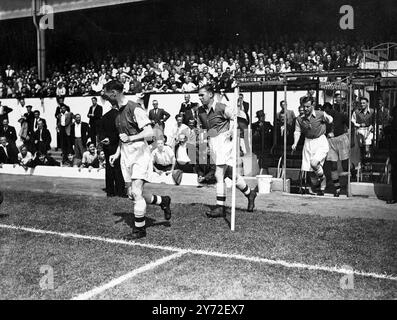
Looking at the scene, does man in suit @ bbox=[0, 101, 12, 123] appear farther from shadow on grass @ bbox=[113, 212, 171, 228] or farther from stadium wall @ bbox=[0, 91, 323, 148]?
shadow on grass @ bbox=[113, 212, 171, 228]

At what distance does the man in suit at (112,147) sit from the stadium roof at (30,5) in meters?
11.7

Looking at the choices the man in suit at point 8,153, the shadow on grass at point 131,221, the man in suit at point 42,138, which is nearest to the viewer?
the shadow on grass at point 131,221

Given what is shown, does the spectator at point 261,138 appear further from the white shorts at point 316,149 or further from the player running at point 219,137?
the player running at point 219,137

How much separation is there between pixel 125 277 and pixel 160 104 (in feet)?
39.0

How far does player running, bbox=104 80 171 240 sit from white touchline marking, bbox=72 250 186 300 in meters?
1.02

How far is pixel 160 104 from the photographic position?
16.8 metres

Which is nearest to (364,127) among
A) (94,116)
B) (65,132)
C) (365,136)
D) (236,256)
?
(365,136)

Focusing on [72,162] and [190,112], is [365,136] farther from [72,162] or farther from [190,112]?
[72,162]

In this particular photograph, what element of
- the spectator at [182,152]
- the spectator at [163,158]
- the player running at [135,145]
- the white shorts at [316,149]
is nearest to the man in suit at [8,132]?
the spectator at [163,158]

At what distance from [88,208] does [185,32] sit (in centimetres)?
1601

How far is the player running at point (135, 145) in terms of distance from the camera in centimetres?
704
